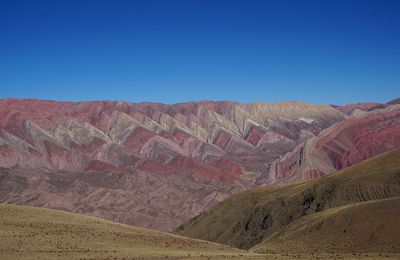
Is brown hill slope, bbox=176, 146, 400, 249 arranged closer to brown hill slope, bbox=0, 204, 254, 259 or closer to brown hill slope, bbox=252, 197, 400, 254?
brown hill slope, bbox=252, 197, 400, 254

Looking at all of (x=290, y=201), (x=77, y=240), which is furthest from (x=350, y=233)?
(x=290, y=201)

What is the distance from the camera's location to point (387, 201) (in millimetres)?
65938

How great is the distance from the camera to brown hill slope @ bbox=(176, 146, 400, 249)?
91.2 m

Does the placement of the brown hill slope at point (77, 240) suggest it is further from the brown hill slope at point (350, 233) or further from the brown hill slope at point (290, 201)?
the brown hill slope at point (290, 201)

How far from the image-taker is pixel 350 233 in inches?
2506

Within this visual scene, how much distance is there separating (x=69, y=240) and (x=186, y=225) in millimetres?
70738

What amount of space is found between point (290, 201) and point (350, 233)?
38.7 meters

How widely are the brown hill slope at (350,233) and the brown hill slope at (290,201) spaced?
43.9ft

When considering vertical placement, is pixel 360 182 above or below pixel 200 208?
above

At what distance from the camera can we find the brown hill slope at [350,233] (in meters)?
58.1

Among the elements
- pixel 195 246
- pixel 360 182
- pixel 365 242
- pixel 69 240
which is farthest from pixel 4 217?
pixel 360 182

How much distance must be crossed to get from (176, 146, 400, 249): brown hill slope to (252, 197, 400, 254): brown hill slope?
43.9 feet

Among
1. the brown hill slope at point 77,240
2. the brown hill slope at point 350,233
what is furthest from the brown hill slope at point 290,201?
the brown hill slope at point 77,240

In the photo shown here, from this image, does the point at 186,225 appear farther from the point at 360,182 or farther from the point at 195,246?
the point at 195,246
